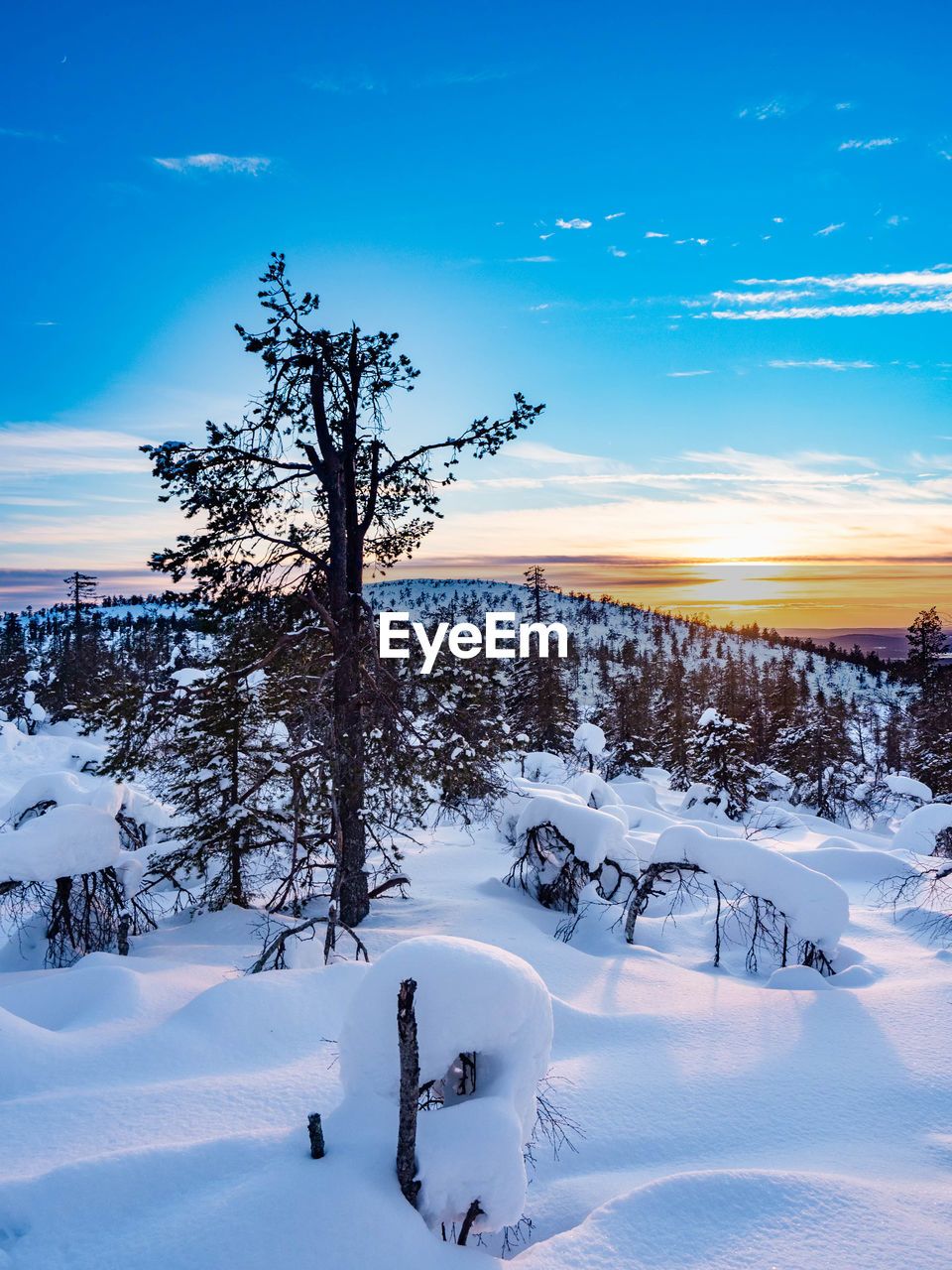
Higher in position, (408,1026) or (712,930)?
(408,1026)

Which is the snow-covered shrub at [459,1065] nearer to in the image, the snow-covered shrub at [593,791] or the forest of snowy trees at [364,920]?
the forest of snowy trees at [364,920]

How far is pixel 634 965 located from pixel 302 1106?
23.7 feet

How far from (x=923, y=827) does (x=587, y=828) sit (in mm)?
14205

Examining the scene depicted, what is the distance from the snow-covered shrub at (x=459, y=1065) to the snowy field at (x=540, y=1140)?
0.06 metres

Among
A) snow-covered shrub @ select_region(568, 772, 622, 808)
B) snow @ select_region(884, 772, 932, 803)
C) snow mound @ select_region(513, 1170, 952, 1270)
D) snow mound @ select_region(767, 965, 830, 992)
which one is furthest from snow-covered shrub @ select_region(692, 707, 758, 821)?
snow mound @ select_region(513, 1170, 952, 1270)

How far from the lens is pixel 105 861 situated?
10695 millimetres

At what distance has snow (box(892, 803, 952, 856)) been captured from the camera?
19.0 m

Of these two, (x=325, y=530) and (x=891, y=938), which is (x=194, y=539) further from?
(x=891, y=938)

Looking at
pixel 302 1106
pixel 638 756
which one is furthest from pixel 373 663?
pixel 638 756

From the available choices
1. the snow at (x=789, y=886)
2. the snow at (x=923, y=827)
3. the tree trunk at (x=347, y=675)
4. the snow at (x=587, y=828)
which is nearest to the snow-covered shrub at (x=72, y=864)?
the tree trunk at (x=347, y=675)

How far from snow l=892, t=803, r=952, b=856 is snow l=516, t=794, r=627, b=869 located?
11.4 metres

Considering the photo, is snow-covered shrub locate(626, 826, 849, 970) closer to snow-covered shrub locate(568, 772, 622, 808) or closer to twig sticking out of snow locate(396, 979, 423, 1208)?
snow-covered shrub locate(568, 772, 622, 808)

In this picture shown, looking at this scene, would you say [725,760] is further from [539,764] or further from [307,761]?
[307,761]

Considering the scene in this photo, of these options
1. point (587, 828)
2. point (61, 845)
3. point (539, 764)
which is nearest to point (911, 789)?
point (539, 764)
